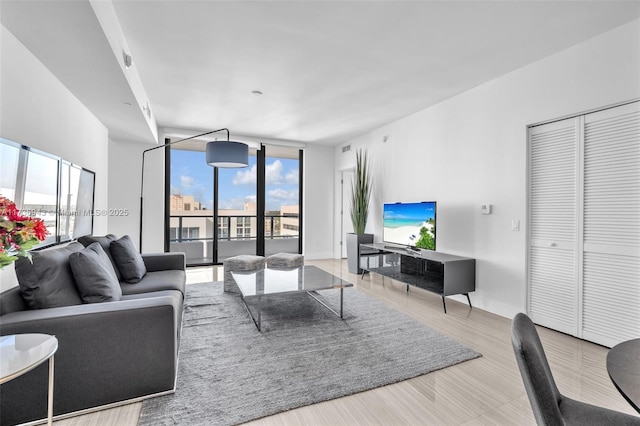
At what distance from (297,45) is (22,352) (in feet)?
9.28

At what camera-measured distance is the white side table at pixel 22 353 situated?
114cm

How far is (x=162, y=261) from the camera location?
3.56m

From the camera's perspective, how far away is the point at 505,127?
337cm

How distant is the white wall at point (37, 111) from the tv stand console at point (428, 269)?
12.5 ft

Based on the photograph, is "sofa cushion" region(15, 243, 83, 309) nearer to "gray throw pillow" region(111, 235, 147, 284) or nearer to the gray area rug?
the gray area rug

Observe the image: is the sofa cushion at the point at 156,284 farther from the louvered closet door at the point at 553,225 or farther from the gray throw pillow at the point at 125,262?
the louvered closet door at the point at 553,225

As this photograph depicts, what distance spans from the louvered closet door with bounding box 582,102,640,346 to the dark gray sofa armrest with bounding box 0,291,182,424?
344 centimetres

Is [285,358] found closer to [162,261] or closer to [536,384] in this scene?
[536,384]

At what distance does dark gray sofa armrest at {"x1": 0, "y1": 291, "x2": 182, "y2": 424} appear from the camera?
156cm

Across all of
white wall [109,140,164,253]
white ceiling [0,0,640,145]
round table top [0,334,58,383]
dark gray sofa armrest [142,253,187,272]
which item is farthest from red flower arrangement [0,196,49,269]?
white wall [109,140,164,253]

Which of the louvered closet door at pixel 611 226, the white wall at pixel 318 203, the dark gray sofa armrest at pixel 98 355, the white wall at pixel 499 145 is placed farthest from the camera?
the white wall at pixel 318 203

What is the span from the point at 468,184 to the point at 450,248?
0.88m

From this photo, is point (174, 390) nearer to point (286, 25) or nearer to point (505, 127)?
point (286, 25)

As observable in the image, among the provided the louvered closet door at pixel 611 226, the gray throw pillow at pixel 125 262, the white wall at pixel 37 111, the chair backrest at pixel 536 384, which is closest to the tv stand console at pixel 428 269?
the louvered closet door at pixel 611 226
